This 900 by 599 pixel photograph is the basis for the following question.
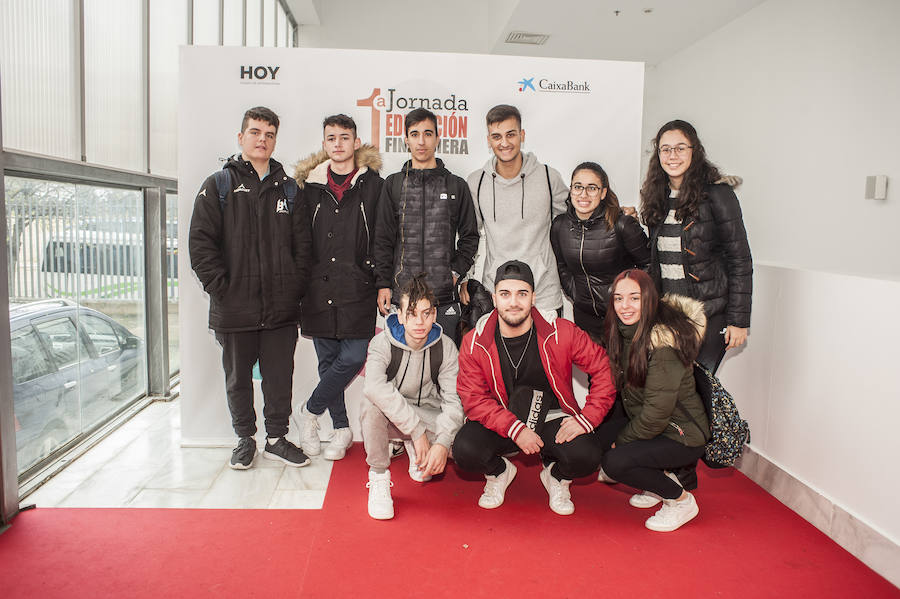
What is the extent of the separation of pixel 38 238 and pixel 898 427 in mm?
3671

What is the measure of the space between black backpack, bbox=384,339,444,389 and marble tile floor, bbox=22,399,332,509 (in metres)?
0.62

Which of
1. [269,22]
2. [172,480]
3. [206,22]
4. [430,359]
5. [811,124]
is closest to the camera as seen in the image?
[430,359]

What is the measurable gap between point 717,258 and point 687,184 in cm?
36

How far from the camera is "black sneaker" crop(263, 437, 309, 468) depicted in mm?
3059

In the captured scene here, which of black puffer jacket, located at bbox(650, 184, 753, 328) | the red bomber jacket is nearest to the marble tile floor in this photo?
the red bomber jacket

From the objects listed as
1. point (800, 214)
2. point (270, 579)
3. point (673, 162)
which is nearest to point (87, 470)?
point (270, 579)

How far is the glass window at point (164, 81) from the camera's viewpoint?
391 centimetres

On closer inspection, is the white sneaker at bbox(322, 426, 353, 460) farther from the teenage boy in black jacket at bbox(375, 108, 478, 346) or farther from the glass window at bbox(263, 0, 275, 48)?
the glass window at bbox(263, 0, 275, 48)

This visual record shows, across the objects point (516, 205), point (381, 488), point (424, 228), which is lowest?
point (381, 488)

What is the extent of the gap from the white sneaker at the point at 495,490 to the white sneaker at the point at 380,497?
40 cm

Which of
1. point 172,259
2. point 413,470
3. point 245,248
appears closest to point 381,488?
point 413,470

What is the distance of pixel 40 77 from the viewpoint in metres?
2.67

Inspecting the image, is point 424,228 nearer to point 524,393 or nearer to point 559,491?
point 524,393

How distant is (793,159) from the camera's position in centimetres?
536
